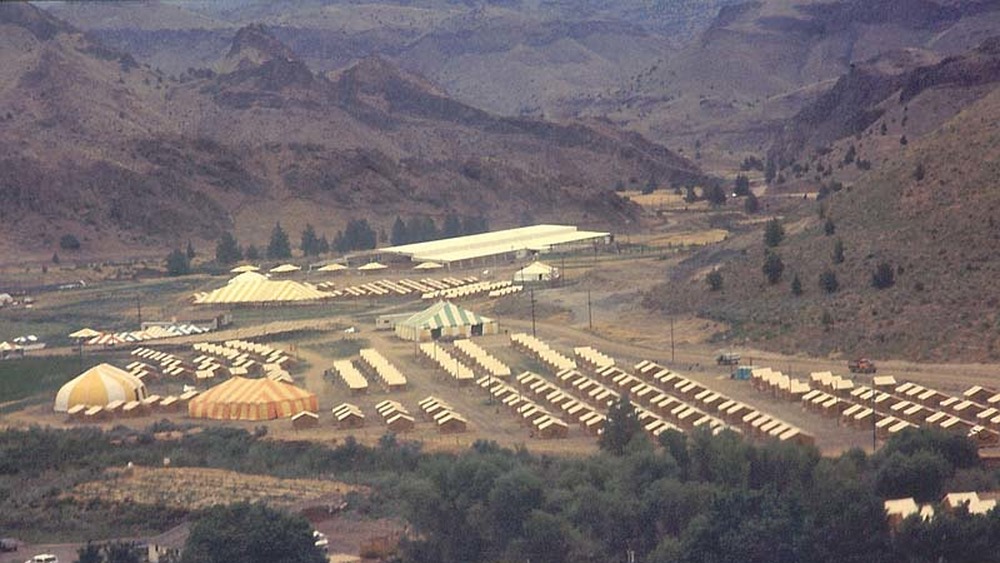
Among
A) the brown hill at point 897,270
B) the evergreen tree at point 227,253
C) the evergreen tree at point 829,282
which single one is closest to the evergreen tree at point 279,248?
the evergreen tree at point 227,253

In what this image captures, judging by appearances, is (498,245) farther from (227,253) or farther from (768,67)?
(768,67)

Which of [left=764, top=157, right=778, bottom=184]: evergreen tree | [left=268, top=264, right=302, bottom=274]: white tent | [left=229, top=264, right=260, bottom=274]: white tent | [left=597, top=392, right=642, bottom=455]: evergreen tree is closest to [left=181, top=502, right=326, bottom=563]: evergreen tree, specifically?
[left=597, top=392, right=642, bottom=455]: evergreen tree

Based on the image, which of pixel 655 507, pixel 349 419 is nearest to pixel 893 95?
pixel 349 419

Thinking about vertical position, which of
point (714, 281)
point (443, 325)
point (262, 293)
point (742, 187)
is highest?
point (742, 187)

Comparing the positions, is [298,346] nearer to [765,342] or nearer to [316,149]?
[765,342]

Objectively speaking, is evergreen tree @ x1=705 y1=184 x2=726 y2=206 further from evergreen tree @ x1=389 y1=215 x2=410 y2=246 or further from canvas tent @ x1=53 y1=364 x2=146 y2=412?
canvas tent @ x1=53 y1=364 x2=146 y2=412

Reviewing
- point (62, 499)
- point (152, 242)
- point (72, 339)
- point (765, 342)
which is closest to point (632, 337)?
point (765, 342)
